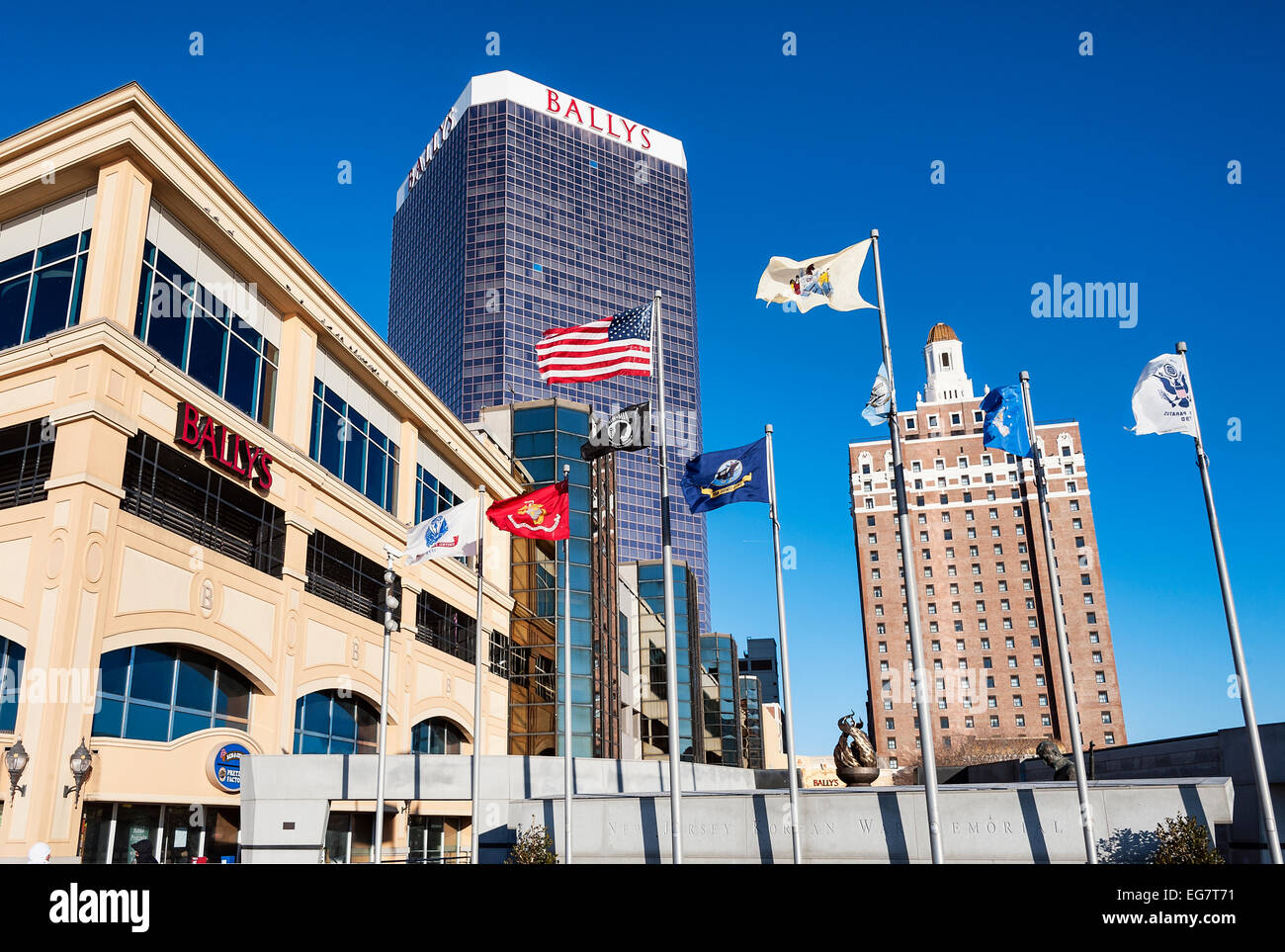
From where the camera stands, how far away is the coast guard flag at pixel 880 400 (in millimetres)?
21141

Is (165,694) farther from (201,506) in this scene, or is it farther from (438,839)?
(438,839)

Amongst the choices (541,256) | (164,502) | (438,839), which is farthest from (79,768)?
(541,256)

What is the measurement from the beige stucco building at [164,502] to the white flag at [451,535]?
666 centimetres

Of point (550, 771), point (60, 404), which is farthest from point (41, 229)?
point (550, 771)

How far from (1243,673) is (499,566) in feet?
127

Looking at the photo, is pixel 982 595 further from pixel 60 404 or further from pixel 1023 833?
pixel 60 404

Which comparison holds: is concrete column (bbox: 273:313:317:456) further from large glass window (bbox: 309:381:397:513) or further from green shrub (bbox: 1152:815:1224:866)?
green shrub (bbox: 1152:815:1224:866)

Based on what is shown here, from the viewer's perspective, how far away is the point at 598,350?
73.4ft

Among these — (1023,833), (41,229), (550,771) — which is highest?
(41,229)

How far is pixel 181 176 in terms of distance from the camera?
98.2 ft

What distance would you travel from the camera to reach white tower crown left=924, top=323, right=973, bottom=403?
468 feet

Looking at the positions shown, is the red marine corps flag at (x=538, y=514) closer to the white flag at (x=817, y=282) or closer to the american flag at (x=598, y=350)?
the american flag at (x=598, y=350)

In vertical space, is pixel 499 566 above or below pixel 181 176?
below

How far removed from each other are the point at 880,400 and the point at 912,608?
4.44 meters
